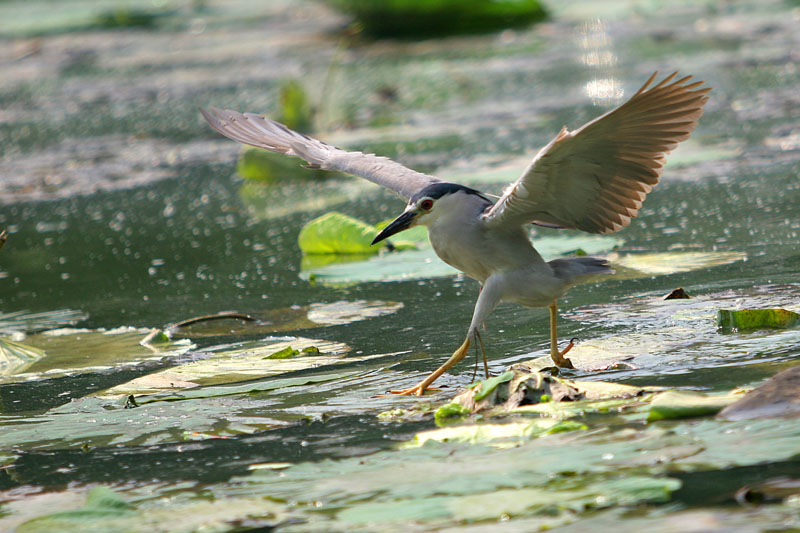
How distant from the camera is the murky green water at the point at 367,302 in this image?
8.38 ft

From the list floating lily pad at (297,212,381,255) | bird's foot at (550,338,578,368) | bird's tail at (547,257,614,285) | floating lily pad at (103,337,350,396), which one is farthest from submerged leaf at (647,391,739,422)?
floating lily pad at (297,212,381,255)

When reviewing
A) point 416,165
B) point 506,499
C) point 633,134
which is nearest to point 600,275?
point 633,134

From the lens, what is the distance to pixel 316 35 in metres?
16.8

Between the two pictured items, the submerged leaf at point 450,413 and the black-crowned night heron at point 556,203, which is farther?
the black-crowned night heron at point 556,203

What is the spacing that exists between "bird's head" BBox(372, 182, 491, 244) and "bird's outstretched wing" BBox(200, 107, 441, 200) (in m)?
0.24

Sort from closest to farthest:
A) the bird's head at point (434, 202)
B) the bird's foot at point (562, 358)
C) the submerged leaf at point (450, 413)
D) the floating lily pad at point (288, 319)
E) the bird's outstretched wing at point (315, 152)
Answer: the submerged leaf at point (450, 413) → the bird's foot at point (562, 358) → the bird's head at point (434, 202) → the bird's outstretched wing at point (315, 152) → the floating lily pad at point (288, 319)

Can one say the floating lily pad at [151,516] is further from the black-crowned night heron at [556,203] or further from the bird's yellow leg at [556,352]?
the bird's yellow leg at [556,352]

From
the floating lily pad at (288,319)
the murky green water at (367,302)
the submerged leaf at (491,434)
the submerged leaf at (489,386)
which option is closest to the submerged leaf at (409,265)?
the murky green water at (367,302)

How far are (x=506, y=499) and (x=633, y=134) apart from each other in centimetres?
A: 172

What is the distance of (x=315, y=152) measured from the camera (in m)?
5.08

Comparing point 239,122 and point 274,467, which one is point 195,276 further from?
point 274,467

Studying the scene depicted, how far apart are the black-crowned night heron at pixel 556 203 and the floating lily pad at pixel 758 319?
0.48 metres

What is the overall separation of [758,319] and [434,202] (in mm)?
1262

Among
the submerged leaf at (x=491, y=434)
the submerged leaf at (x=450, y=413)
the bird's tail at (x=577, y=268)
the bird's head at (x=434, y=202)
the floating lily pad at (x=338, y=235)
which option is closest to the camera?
the submerged leaf at (x=491, y=434)
